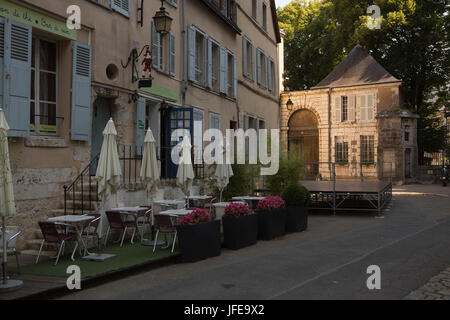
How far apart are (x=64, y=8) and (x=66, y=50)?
80cm

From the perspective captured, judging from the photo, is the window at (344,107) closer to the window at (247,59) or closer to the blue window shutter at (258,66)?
the blue window shutter at (258,66)

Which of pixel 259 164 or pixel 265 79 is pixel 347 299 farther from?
pixel 265 79

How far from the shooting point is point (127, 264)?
6684mm

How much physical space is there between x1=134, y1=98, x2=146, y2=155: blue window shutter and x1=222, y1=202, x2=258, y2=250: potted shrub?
351cm

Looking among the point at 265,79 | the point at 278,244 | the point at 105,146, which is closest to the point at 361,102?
the point at 265,79

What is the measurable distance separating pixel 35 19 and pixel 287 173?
8148 mm

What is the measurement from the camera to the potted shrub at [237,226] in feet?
28.5

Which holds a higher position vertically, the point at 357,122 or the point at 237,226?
the point at 357,122

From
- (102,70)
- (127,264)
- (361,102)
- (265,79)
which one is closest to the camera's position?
(127,264)

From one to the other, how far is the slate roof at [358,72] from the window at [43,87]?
26.0 metres

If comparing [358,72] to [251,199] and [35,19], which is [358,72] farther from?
[35,19]

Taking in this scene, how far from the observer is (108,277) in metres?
6.17

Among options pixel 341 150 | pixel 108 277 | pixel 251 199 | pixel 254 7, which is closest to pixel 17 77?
pixel 108 277

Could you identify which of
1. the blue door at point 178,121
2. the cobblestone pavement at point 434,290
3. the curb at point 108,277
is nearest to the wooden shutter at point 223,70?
the blue door at point 178,121
